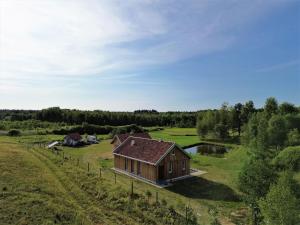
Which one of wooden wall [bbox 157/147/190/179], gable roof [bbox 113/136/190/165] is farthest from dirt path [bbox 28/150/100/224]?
wooden wall [bbox 157/147/190/179]

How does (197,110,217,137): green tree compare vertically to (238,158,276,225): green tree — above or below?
above

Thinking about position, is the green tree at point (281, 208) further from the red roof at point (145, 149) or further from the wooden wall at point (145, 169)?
the red roof at point (145, 149)

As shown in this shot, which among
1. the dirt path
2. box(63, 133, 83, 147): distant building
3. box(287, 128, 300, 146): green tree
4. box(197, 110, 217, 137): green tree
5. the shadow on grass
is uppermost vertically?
box(197, 110, 217, 137): green tree

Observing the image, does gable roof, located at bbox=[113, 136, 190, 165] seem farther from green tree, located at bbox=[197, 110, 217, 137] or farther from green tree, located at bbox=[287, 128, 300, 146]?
green tree, located at bbox=[197, 110, 217, 137]

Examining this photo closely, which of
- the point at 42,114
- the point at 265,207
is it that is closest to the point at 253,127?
the point at 265,207

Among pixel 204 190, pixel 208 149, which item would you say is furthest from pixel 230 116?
pixel 204 190

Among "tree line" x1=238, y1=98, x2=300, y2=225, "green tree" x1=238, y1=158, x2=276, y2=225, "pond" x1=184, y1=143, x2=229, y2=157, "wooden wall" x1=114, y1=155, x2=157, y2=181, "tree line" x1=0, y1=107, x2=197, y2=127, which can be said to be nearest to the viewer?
"tree line" x1=238, y1=98, x2=300, y2=225

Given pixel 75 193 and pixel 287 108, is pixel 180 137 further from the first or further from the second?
pixel 75 193

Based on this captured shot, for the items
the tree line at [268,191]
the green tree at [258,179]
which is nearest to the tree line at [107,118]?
the tree line at [268,191]
